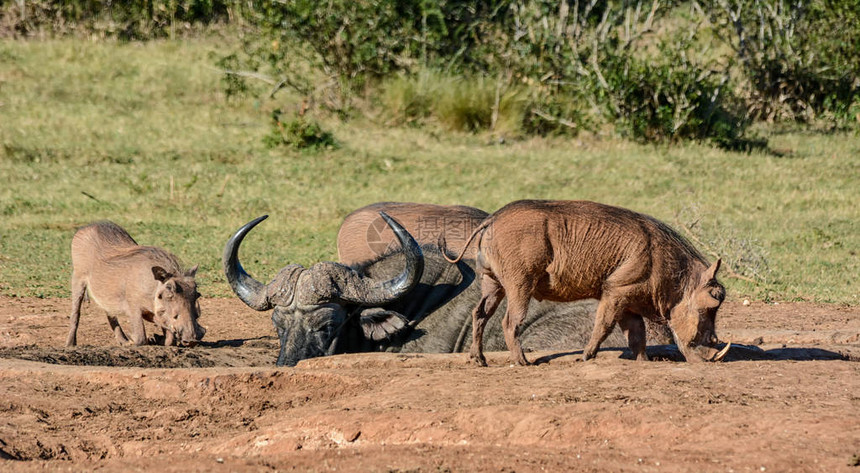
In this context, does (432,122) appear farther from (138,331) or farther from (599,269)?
(599,269)

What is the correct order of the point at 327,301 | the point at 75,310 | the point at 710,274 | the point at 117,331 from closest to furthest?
1. the point at 710,274
2. the point at 327,301
3. the point at 75,310
4. the point at 117,331

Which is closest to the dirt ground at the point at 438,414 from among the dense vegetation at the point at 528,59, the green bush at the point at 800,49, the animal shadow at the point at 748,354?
the animal shadow at the point at 748,354

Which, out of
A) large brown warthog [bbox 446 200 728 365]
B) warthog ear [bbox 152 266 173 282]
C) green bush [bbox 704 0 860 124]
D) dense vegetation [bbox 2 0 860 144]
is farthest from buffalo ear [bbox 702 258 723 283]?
green bush [bbox 704 0 860 124]

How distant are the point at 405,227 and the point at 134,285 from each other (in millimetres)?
1985

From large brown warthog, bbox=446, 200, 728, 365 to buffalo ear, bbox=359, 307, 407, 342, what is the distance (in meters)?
1.09

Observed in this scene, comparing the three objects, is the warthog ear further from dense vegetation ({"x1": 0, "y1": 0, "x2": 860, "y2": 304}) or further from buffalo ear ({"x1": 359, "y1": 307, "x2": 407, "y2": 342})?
dense vegetation ({"x1": 0, "y1": 0, "x2": 860, "y2": 304})

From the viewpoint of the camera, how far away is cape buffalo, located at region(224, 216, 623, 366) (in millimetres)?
6629

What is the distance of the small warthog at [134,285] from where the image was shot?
23.1 ft

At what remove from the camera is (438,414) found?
4793 mm

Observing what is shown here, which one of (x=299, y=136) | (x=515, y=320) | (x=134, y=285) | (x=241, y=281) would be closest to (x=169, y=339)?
(x=134, y=285)

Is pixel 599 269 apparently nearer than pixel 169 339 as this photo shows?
Yes

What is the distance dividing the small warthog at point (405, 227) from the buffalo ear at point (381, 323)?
2.44 ft

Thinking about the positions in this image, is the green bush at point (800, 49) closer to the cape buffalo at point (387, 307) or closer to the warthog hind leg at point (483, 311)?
the cape buffalo at point (387, 307)

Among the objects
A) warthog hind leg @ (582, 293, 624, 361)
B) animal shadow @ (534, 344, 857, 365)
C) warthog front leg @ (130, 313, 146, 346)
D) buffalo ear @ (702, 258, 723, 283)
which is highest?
buffalo ear @ (702, 258, 723, 283)
